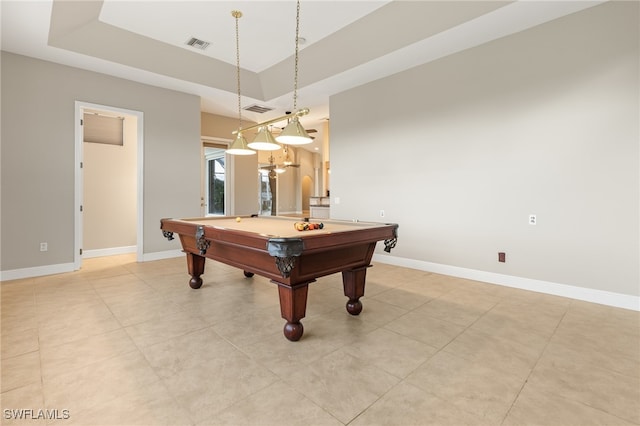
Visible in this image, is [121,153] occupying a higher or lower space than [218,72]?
lower

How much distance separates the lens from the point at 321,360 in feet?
6.57

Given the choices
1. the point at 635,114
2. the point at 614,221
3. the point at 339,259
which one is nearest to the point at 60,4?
the point at 339,259

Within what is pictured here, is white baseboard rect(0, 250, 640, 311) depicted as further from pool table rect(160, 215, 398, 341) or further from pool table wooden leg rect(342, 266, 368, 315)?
pool table wooden leg rect(342, 266, 368, 315)

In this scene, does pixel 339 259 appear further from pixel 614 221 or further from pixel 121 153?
pixel 121 153

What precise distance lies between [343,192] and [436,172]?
1846 mm

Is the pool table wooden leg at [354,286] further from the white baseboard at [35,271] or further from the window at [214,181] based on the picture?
the window at [214,181]

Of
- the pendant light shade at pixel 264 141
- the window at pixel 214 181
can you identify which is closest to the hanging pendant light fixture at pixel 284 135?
the pendant light shade at pixel 264 141

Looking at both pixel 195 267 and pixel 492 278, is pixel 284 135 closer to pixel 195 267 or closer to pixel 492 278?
pixel 195 267

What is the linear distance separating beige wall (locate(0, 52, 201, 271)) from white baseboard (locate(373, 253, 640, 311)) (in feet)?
15.1

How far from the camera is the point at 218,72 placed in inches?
203

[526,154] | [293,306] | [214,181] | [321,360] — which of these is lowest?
[321,360]

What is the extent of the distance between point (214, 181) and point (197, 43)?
16.1ft

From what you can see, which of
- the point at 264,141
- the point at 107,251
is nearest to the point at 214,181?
the point at 107,251

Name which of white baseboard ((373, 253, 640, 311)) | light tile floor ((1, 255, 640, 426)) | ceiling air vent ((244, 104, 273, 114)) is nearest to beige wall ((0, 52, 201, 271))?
light tile floor ((1, 255, 640, 426))
